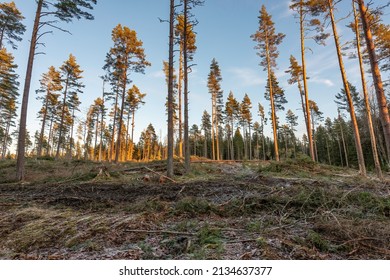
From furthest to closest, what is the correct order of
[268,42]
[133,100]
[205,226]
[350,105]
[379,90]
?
[133,100], [268,42], [350,105], [379,90], [205,226]

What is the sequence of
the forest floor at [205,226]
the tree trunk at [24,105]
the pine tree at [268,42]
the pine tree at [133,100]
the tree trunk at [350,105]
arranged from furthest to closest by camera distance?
the pine tree at [133,100] < the pine tree at [268,42] < the tree trunk at [350,105] < the tree trunk at [24,105] < the forest floor at [205,226]

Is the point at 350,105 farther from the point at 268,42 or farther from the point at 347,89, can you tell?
the point at 268,42

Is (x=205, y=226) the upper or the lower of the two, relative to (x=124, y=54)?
lower

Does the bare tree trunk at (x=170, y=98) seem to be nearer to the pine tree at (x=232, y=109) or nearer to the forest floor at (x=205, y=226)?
the forest floor at (x=205, y=226)

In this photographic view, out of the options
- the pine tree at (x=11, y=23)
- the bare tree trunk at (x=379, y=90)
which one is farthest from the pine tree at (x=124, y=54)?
the bare tree trunk at (x=379, y=90)

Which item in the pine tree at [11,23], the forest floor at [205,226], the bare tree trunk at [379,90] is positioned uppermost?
the pine tree at [11,23]

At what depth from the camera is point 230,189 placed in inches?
277

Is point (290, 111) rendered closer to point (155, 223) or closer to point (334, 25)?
point (334, 25)

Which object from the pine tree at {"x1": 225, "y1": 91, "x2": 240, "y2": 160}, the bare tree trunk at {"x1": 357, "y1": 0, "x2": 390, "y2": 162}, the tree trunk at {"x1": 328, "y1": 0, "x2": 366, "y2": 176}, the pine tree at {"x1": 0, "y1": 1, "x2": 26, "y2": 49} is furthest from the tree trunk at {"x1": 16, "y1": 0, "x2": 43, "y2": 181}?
the pine tree at {"x1": 225, "y1": 91, "x2": 240, "y2": 160}

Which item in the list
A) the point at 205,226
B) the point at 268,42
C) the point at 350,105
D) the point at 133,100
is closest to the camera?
the point at 205,226

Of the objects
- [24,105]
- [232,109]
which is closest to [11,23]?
[24,105]

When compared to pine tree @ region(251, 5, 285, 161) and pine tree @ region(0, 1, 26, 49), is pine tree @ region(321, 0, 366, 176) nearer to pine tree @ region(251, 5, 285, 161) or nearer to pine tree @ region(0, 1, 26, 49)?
pine tree @ region(251, 5, 285, 161)

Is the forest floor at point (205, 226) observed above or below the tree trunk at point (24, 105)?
below
